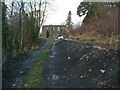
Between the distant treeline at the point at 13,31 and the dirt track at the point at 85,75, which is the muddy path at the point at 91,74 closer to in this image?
the dirt track at the point at 85,75

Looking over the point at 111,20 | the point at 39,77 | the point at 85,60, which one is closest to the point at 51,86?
the point at 39,77

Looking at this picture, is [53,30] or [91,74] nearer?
[91,74]

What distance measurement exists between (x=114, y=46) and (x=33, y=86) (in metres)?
A: 4.51

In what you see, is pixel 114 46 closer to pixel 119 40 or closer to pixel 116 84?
pixel 119 40

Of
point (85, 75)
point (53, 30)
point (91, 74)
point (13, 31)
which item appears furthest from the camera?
point (53, 30)

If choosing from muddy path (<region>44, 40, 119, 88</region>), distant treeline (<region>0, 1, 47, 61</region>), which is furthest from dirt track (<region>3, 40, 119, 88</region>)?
distant treeline (<region>0, 1, 47, 61</region>)

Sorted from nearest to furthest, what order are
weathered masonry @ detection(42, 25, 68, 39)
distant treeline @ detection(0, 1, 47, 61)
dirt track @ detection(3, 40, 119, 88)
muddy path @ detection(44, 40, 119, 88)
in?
muddy path @ detection(44, 40, 119, 88) < dirt track @ detection(3, 40, 119, 88) < distant treeline @ detection(0, 1, 47, 61) < weathered masonry @ detection(42, 25, 68, 39)

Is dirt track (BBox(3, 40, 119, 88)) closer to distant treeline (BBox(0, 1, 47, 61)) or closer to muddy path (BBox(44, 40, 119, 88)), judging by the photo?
muddy path (BBox(44, 40, 119, 88))

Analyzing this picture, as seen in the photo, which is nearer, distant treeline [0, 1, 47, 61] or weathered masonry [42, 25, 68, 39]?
distant treeline [0, 1, 47, 61]

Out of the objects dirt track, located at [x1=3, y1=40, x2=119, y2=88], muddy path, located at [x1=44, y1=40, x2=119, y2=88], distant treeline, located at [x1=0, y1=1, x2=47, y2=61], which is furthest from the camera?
distant treeline, located at [x1=0, y1=1, x2=47, y2=61]

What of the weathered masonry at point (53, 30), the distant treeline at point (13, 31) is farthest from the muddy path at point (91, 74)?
the weathered masonry at point (53, 30)

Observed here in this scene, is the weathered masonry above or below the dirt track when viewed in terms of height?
below

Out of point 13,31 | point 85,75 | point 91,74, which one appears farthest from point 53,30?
point 91,74

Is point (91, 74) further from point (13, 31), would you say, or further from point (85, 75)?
point (13, 31)
